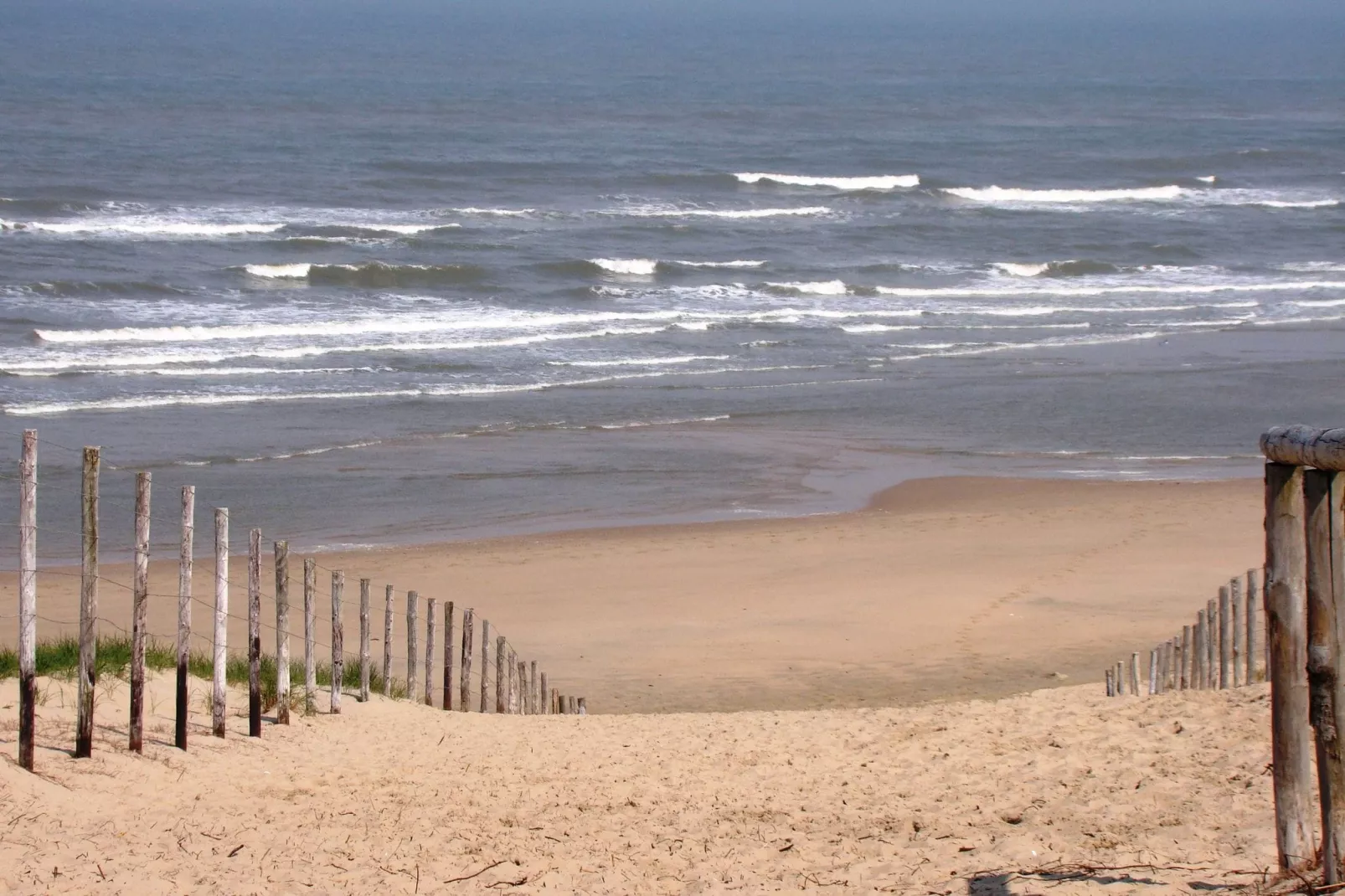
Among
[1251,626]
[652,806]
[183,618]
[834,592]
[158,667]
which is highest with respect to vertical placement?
[183,618]

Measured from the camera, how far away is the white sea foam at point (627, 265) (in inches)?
1549

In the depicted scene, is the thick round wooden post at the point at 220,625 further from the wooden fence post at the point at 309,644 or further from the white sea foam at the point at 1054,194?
the white sea foam at the point at 1054,194

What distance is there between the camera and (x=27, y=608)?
7.50m

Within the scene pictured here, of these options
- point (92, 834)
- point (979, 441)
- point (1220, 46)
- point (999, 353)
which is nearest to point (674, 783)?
point (92, 834)

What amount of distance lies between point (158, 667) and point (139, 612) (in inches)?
86.5

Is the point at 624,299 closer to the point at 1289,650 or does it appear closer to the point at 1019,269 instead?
the point at 1019,269

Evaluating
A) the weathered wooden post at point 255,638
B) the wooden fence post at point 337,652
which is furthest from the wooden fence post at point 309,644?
the weathered wooden post at point 255,638

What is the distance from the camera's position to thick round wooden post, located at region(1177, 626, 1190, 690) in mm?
10727

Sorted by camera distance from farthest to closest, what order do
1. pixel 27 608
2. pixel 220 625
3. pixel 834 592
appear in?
pixel 834 592 → pixel 220 625 → pixel 27 608

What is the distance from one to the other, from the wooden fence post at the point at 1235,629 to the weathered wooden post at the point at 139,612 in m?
6.70

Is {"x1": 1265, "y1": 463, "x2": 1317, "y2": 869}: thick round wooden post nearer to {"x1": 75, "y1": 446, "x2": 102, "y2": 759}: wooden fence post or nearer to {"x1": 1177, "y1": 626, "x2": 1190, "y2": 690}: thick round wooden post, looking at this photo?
{"x1": 75, "y1": 446, "x2": 102, "y2": 759}: wooden fence post

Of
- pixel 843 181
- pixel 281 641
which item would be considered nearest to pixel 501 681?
pixel 281 641

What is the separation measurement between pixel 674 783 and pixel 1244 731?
3.12 metres

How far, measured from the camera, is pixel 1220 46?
Result: 176000 millimetres
